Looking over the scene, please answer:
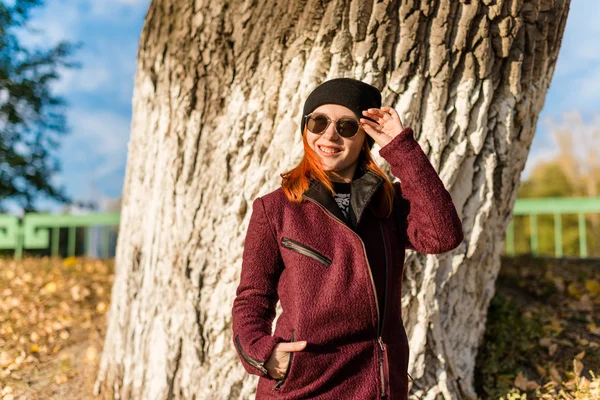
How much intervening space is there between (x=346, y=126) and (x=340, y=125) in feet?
0.07

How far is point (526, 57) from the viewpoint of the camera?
3105 mm

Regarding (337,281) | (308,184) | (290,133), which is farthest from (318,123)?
(290,133)

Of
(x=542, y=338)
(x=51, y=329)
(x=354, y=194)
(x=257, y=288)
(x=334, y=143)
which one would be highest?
(x=334, y=143)

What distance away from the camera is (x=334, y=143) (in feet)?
6.77

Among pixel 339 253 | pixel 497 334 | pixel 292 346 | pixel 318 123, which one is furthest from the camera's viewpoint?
pixel 497 334

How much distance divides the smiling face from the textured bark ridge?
82cm

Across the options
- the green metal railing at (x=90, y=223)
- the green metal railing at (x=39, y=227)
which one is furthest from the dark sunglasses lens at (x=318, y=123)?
the green metal railing at (x=39, y=227)

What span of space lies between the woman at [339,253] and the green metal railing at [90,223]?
520 cm

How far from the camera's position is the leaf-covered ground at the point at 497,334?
3.57 meters

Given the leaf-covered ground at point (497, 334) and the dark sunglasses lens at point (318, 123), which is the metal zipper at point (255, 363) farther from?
the leaf-covered ground at point (497, 334)

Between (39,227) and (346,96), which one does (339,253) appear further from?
(39,227)

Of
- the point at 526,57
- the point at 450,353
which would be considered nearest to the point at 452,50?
the point at 526,57

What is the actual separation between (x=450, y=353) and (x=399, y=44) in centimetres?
171

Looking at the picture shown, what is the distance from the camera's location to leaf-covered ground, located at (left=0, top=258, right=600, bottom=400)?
3568mm
